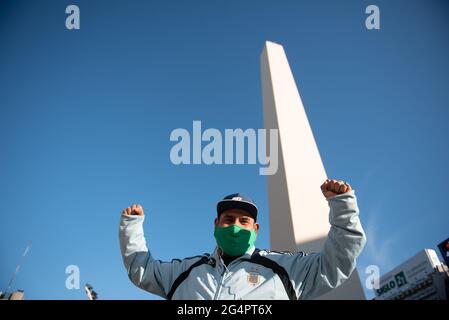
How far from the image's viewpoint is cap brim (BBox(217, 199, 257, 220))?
2170 millimetres

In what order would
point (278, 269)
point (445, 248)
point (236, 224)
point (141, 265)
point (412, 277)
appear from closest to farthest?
point (278, 269) < point (141, 265) < point (236, 224) < point (445, 248) < point (412, 277)

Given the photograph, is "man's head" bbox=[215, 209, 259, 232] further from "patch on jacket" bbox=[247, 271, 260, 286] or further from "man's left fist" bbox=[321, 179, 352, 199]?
"man's left fist" bbox=[321, 179, 352, 199]

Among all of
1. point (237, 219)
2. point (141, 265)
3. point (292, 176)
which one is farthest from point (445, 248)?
point (141, 265)

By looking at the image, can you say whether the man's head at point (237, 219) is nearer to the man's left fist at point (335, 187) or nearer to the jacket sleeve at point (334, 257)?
the jacket sleeve at point (334, 257)

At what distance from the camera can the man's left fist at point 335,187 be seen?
1771 millimetres

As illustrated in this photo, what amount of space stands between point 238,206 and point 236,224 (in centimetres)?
13

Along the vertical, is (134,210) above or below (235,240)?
above

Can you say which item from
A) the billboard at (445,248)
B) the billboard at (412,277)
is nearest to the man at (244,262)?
the billboard at (445,248)

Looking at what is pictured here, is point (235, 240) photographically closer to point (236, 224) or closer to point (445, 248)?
point (236, 224)

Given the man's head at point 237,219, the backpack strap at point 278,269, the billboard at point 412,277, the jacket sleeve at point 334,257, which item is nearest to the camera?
the jacket sleeve at point 334,257

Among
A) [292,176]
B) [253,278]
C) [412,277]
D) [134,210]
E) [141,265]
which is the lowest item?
[412,277]

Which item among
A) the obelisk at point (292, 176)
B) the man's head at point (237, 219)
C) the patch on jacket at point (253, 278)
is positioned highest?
the obelisk at point (292, 176)

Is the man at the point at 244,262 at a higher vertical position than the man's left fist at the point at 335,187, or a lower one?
lower

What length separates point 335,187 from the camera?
179 cm
